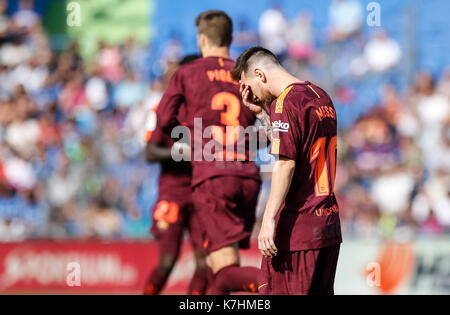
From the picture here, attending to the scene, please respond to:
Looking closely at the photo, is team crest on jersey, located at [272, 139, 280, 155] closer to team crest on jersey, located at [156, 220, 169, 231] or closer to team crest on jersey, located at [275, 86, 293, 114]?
team crest on jersey, located at [275, 86, 293, 114]

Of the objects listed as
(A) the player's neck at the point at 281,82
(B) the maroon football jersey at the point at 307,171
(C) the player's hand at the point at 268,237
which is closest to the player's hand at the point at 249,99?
(A) the player's neck at the point at 281,82

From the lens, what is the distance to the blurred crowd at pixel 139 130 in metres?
12.1

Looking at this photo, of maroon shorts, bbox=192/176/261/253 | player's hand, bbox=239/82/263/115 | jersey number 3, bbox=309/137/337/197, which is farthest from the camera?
maroon shorts, bbox=192/176/261/253

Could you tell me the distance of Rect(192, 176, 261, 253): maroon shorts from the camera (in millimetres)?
6180

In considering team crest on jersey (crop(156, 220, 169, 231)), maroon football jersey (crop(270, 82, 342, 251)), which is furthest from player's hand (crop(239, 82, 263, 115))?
team crest on jersey (crop(156, 220, 169, 231))

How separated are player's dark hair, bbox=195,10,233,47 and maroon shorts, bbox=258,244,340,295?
261 cm

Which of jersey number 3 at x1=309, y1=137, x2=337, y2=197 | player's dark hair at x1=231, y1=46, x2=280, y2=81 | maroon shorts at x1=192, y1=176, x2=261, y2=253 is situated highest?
player's dark hair at x1=231, y1=46, x2=280, y2=81

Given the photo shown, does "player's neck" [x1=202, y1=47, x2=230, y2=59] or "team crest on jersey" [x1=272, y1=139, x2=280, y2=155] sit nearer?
"team crest on jersey" [x1=272, y1=139, x2=280, y2=155]

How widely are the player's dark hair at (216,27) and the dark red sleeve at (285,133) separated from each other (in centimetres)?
216

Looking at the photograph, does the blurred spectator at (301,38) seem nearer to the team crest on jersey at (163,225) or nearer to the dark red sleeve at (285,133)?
the team crest on jersey at (163,225)

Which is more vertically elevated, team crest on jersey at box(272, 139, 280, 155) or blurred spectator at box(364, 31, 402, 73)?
blurred spectator at box(364, 31, 402, 73)

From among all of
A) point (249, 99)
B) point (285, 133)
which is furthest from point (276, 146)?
point (249, 99)

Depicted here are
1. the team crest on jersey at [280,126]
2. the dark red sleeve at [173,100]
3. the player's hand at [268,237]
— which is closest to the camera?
the player's hand at [268,237]
